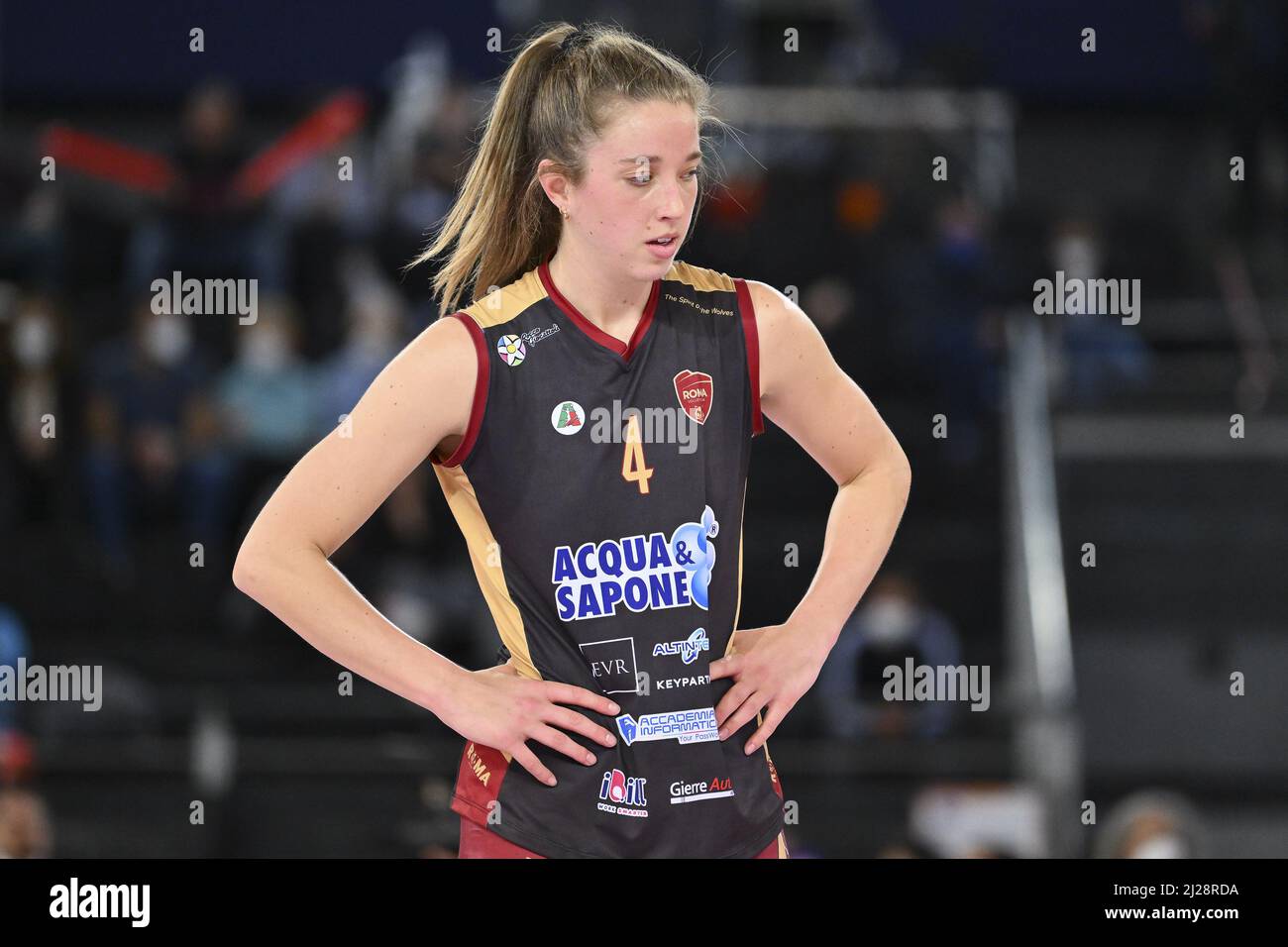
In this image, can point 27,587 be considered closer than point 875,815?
No

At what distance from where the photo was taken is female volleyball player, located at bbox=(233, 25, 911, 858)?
9.41ft

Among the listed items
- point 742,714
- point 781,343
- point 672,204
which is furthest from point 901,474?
point 672,204

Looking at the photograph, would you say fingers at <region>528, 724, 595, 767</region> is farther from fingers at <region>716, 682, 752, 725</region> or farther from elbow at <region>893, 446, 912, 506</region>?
elbow at <region>893, 446, 912, 506</region>

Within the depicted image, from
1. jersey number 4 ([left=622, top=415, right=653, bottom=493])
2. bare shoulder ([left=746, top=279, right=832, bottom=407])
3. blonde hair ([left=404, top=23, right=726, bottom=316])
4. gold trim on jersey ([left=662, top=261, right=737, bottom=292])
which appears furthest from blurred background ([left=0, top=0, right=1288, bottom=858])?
jersey number 4 ([left=622, top=415, right=653, bottom=493])

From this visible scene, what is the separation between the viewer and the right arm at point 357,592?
286 centimetres

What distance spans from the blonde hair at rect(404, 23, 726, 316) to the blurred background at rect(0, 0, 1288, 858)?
5.85 ft

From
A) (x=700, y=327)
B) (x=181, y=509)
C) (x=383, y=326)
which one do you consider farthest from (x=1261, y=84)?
(x=700, y=327)

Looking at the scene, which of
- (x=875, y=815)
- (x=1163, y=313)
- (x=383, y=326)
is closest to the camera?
(x=875, y=815)

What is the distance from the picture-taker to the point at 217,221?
10867mm
